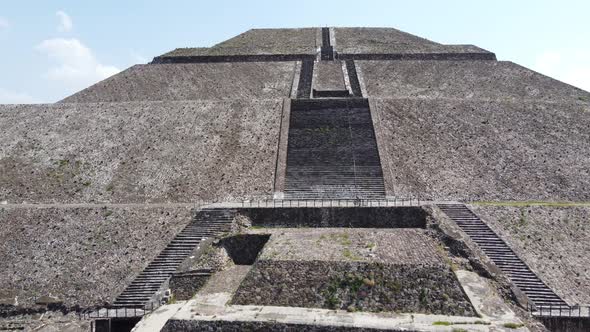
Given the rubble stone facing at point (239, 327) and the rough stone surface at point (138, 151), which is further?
the rough stone surface at point (138, 151)

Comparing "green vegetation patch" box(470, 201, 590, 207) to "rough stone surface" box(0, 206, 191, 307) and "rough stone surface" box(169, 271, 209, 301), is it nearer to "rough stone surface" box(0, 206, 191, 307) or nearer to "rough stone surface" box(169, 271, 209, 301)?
"rough stone surface" box(169, 271, 209, 301)

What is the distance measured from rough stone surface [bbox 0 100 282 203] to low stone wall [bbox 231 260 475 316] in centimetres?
1078

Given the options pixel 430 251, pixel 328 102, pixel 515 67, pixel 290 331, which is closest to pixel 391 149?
pixel 328 102

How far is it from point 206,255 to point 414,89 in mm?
26492

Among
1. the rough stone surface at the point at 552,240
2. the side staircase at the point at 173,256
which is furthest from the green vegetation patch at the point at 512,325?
the side staircase at the point at 173,256

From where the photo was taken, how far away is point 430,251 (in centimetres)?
1620

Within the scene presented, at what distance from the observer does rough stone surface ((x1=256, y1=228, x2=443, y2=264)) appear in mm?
15195

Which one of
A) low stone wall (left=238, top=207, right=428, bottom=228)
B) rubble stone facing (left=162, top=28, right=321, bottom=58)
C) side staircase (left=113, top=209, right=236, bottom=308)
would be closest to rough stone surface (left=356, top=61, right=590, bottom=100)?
rubble stone facing (left=162, top=28, right=321, bottom=58)

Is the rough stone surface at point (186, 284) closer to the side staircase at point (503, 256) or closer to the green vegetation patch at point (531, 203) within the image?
the side staircase at point (503, 256)

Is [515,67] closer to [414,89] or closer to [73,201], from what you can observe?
[414,89]

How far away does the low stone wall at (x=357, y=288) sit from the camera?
13.1 m

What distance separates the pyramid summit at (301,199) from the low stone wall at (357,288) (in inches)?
2.1

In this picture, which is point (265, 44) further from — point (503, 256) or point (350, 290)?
point (350, 290)

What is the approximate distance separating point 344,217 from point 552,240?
27.4ft
